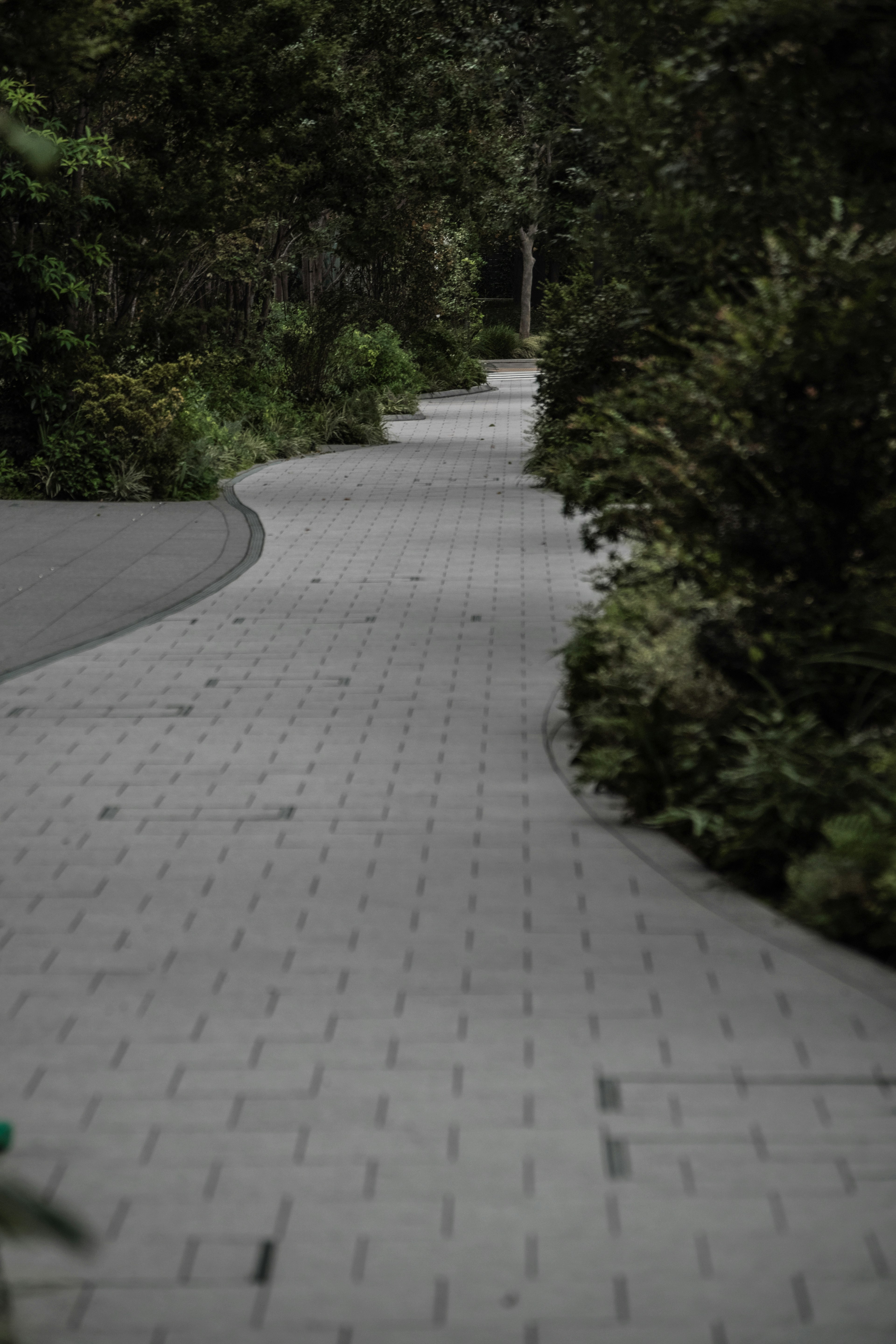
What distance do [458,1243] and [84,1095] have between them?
123 cm

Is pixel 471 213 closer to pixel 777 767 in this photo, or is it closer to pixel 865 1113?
pixel 777 767

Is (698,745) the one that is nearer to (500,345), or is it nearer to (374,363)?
(374,363)

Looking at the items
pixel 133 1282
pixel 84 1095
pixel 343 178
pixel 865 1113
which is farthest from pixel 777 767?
pixel 343 178

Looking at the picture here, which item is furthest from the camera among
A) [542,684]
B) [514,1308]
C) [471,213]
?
[471,213]

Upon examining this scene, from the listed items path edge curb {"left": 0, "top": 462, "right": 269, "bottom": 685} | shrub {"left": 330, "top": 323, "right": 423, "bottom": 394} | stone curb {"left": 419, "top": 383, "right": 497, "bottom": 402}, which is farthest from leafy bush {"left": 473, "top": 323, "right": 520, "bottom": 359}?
path edge curb {"left": 0, "top": 462, "right": 269, "bottom": 685}

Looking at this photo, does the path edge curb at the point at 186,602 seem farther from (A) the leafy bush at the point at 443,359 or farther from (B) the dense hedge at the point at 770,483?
(A) the leafy bush at the point at 443,359

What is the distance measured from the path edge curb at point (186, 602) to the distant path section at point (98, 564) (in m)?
0.03

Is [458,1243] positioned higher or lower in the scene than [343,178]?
lower

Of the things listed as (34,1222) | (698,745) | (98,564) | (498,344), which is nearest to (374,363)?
(98,564)

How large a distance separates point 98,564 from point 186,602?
207 cm

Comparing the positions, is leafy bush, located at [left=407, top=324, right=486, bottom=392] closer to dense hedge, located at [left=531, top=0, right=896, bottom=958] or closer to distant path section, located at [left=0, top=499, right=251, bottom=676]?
distant path section, located at [left=0, top=499, right=251, bottom=676]

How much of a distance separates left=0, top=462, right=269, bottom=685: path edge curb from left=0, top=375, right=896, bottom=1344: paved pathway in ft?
4.06

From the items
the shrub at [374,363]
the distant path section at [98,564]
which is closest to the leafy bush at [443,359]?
the shrub at [374,363]

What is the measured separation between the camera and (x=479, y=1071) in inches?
166
